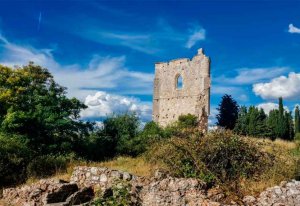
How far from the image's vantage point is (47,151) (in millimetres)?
18125

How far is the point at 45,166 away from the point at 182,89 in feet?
84.9

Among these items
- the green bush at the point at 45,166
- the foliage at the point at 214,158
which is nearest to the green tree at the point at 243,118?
the green bush at the point at 45,166

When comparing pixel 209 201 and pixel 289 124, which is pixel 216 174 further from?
pixel 289 124

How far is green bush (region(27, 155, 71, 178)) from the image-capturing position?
14530mm

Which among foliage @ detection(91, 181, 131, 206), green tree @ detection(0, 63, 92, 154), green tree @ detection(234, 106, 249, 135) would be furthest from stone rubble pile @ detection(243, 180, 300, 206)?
green tree @ detection(234, 106, 249, 135)

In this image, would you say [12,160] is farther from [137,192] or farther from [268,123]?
[268,123]

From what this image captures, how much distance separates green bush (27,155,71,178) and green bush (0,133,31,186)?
0.29 meters

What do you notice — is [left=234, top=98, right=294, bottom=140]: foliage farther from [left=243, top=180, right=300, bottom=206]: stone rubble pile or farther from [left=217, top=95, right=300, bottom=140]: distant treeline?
[left=243, top=180, right=300, bottom=206]: stone rubble pile

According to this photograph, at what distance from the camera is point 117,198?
8.44m

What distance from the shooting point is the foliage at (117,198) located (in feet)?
26.7

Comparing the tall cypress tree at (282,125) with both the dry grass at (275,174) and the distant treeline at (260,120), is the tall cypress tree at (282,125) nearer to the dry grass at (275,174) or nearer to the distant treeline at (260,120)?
the distant treeline at (260,120)

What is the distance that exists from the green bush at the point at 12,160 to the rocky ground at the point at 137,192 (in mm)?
3355

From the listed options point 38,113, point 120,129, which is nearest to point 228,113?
point 120,129

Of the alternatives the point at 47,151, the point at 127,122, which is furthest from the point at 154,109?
the point at 47,151
